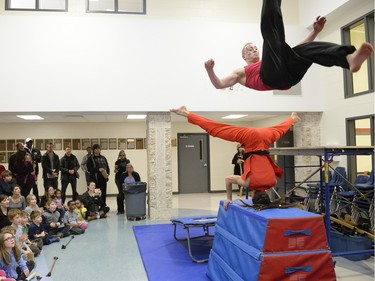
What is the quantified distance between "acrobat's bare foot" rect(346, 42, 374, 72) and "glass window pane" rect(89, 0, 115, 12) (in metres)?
7.21

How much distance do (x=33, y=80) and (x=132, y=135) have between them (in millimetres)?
5023

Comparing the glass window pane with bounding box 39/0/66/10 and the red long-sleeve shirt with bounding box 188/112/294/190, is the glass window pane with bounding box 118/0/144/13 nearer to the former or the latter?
the glass window pane with bounding box 39/0/66/10

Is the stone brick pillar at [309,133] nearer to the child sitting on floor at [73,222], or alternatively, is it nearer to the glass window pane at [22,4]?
the child sitting on floor at [73,222]

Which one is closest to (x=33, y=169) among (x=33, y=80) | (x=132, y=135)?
(x=33, y=80)

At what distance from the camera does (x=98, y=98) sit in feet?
24.7

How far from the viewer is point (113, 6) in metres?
8.05

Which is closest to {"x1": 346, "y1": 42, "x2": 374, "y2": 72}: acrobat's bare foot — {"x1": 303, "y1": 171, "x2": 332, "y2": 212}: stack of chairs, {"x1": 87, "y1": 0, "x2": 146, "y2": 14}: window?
{"x1": 303, "y1": 171, "x2": 332, "y2": 212}: stack of chairs

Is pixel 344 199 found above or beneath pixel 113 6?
beneath

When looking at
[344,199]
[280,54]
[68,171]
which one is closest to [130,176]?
[68,171]

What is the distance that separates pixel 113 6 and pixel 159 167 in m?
3.99

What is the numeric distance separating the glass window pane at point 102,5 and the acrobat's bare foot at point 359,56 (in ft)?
23.7

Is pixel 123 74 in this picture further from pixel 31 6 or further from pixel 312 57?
pixel 312 57

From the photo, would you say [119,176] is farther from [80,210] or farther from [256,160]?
[256,160]

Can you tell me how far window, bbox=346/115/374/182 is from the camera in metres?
7.62
